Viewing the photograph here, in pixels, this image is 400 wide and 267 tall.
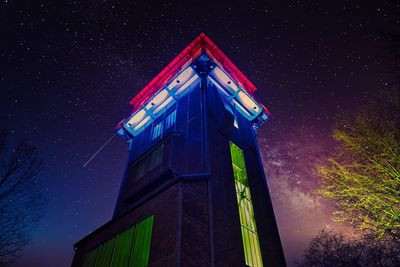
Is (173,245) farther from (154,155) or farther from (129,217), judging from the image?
(154,155)

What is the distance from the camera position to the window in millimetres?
14711

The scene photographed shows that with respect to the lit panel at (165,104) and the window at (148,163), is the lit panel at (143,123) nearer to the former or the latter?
the lit panel at (165,104)

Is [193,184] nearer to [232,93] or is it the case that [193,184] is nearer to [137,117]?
[232,93]

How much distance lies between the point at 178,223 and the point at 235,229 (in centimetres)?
328

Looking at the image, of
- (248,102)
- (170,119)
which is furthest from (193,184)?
(248,102)

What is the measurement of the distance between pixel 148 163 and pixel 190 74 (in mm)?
8692

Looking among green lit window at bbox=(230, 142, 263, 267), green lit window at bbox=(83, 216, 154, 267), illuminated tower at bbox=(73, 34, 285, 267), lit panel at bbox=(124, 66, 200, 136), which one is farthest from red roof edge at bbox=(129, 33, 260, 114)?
green lit window at bbox=(83, 216, 154, 267)

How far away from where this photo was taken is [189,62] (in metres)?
21.4

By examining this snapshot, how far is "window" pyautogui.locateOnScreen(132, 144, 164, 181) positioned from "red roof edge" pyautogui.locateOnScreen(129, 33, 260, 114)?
8.05m

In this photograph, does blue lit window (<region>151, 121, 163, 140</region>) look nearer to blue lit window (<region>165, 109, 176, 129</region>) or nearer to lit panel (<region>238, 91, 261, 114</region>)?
blue lit window (<region>165, 109, 176, 129</region>)

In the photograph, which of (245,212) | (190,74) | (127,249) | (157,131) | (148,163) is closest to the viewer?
(127,249)

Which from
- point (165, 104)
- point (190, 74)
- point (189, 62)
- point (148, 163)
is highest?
point (189, 62)

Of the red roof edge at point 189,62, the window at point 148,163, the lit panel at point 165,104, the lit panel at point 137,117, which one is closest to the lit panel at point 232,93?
the red roof edge at point 189,62

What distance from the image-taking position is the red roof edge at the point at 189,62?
841 inches
